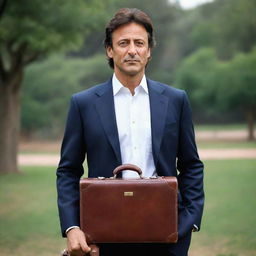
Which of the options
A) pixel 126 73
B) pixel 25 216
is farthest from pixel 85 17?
pixel 126 73

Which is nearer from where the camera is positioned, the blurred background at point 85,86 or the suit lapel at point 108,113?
the suit lapel at point 108,113

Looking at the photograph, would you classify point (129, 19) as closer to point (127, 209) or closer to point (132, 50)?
point (132, 50)

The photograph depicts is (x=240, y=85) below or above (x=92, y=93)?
below

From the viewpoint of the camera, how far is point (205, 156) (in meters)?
27.9

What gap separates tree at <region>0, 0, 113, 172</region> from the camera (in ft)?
59.5

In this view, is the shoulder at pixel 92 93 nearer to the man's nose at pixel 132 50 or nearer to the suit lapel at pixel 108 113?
the suit lapel at pixel 108 113

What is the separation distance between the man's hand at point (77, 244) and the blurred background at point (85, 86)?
19.3 ft

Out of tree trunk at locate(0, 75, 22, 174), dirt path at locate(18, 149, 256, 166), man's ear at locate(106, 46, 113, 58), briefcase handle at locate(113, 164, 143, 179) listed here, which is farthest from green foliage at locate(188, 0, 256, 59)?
briefcase handle at locate(113, 164, 143, 179)

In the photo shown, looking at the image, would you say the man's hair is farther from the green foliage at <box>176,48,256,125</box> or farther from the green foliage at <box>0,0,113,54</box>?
the green foliage at <box>176,48,256,125</box>

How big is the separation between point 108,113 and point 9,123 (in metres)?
18.4

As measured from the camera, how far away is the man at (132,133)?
2.93m

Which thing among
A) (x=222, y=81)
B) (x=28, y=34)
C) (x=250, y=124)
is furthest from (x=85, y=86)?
(x=28, y=34)

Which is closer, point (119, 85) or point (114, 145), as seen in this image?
point (114, 145)

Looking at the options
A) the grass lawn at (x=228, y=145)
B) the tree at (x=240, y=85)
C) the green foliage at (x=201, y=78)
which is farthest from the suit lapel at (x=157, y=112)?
the green foliage at (x=201, y=78)
